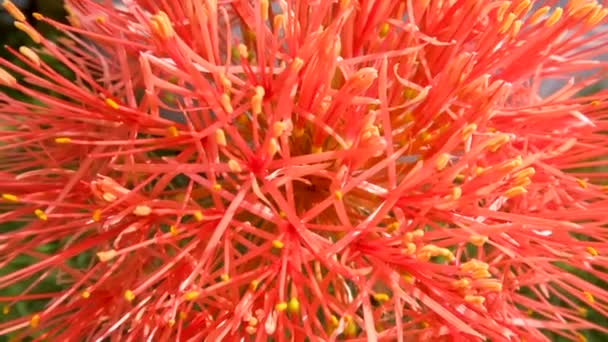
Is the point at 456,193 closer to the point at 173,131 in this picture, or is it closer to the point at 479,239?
the point at 479,239

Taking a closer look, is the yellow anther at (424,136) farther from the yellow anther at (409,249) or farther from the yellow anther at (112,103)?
the yellow anther at (112,103)

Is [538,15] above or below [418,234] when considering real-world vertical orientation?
above

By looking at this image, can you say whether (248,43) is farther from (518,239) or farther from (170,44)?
(518,239)

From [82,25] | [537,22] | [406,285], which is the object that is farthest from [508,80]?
[82,25]

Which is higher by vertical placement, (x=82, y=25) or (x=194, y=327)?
(x=82, y=25)

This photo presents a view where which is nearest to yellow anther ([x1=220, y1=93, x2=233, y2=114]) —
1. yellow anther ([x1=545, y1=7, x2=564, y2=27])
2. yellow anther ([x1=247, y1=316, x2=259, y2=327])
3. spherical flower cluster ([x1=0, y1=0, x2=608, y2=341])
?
spherical flower cluster ([x1=0, y1=0, x2=608, y2=341])

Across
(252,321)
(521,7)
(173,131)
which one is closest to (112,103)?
(173,131)

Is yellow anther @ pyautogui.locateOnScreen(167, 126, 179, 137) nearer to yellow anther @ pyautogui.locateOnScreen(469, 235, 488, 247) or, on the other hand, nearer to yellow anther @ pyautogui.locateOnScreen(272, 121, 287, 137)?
yellow anther @ pyautogui.locateOnScreen(272, 121, 287, 137)

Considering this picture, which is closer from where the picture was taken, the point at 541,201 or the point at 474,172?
the point at 474,172
